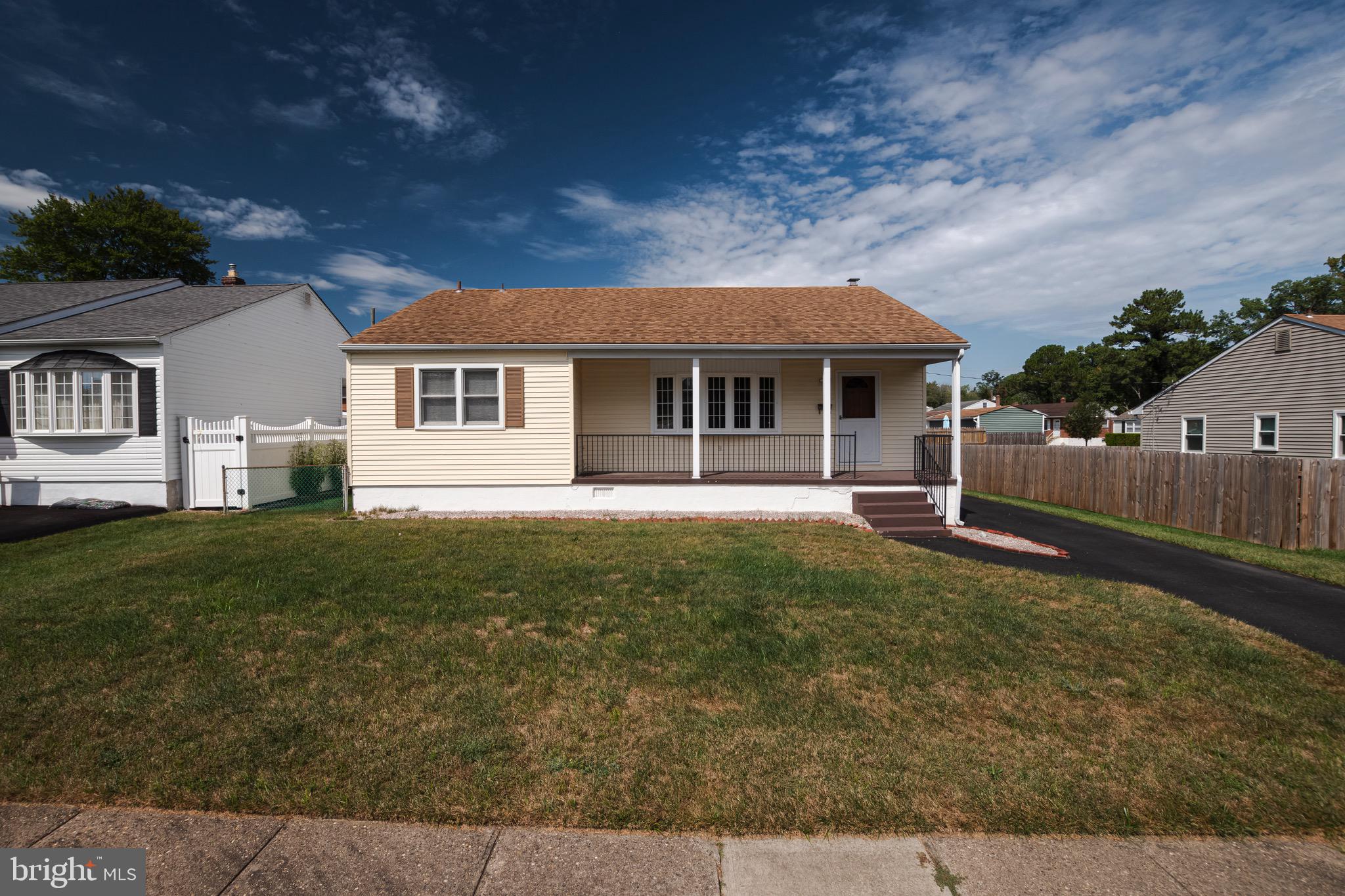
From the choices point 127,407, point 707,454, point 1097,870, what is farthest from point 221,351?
point 1097,870

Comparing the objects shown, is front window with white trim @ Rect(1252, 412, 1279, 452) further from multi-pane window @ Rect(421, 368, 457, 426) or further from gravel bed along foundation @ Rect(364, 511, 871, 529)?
multi-pane window @ Rect(421, 368, 457, 426)

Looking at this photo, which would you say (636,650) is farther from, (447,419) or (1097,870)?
(447,419)

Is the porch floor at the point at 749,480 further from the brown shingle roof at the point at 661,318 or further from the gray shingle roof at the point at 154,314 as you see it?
the gray shingle roof at the point at 154,314

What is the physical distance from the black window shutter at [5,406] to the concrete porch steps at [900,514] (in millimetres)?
17638

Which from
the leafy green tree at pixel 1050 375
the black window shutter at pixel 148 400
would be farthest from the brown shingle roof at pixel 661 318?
the leafy green tree at pixel 1050 375

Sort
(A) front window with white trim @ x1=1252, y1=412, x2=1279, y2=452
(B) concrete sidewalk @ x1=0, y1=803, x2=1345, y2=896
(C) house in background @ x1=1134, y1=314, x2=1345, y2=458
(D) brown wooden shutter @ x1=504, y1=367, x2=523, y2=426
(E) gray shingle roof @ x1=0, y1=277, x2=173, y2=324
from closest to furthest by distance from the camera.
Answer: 1. (B) concrete sidewalk @ x1=0, y1=803, x2=1345, y2=896
2. (D) brown wooden shutter @ x1=504, y1=367, x2=523, y2=426
3. (E) gray shingle roof @ x1=0, y1=277, x2=173, y2=324
4. (C) house in background @ x1=1134, y1=314, x2=1345, y2=458
5. (A) front window with white trim @ x1=1252, y1=412, x2=1279, y2=452

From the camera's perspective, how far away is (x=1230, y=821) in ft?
9.11

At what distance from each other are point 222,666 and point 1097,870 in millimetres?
5513

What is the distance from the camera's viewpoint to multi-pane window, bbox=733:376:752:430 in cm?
1282

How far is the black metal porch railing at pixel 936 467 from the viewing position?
433 inches

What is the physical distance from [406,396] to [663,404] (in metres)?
5.35

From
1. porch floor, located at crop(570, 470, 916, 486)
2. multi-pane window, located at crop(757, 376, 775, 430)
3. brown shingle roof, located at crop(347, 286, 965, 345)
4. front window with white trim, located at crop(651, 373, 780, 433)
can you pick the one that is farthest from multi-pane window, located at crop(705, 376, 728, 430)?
porch floor, located at crop(570, 470, 916, 486)

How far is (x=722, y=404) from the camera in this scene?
12.9 meters

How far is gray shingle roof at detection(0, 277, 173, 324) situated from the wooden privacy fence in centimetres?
2572
